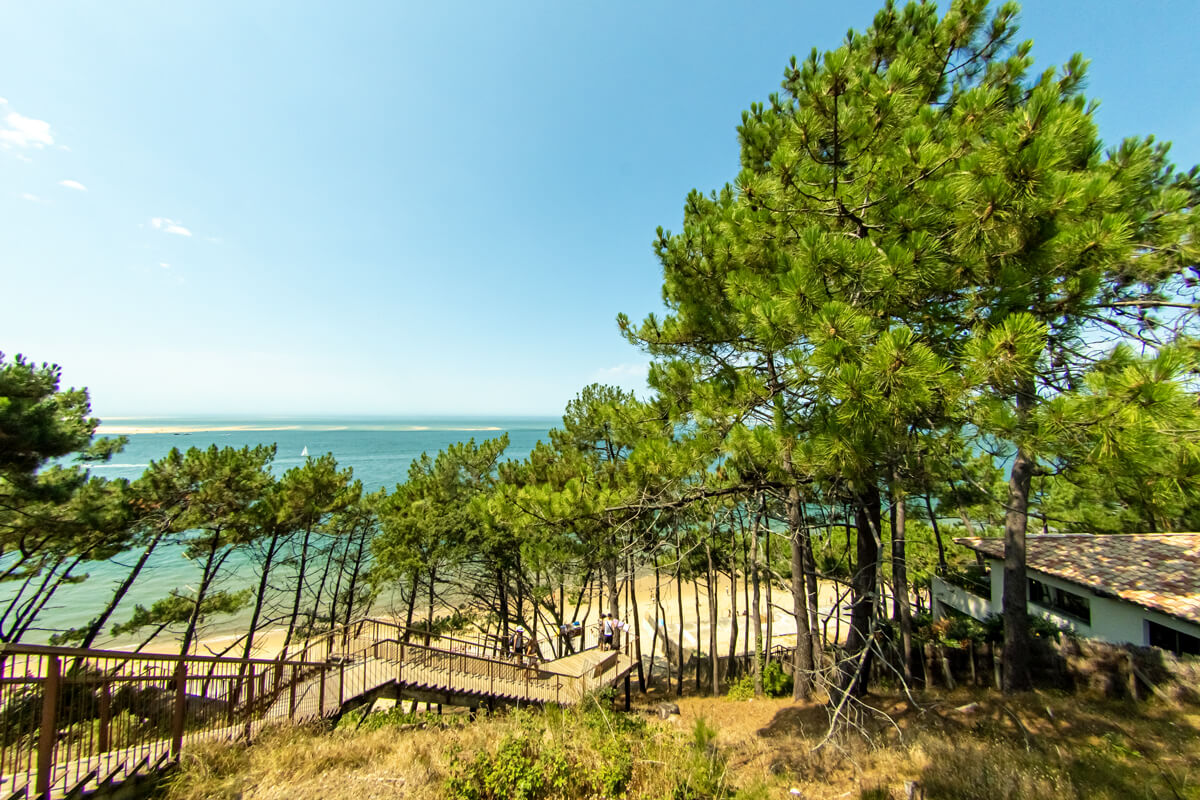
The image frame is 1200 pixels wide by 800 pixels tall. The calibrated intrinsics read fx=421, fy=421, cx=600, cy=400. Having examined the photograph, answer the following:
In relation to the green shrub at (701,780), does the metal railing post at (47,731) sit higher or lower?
higher

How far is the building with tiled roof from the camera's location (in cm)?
922

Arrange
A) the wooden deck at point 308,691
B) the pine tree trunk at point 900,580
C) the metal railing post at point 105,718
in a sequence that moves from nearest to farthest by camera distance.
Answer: the wooden deck at point 308,691
the metal railing post at point 105,718
the pine tree trunk at point 900,580

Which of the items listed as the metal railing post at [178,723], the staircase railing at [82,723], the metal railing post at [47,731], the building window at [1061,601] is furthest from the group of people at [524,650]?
the building window at [1061,601]

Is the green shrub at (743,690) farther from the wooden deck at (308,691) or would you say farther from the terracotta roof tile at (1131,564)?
the terracotta roof tile at (1131,564)

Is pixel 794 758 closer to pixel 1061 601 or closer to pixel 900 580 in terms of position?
pixel 900 580

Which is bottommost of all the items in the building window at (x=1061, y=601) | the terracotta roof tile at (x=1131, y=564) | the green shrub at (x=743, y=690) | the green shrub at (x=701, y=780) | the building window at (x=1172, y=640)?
the green shrub at (x=743, y=690)

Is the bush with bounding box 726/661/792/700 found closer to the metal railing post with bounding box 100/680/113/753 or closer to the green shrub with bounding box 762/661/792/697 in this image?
the green shrub with bounding box 762/661/792/697

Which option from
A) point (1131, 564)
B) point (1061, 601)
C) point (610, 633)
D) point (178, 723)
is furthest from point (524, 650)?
point (1131, 564)

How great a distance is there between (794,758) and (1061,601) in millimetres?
12738

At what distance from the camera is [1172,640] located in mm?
9398

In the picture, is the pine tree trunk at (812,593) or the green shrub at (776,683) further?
the green shrub at (776,683)

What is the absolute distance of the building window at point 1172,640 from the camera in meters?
9.09

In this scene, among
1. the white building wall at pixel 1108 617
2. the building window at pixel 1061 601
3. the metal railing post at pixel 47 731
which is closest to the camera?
the metal railing post at pixel 47 731

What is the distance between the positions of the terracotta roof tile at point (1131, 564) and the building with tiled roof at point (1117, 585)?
0.01 meters
